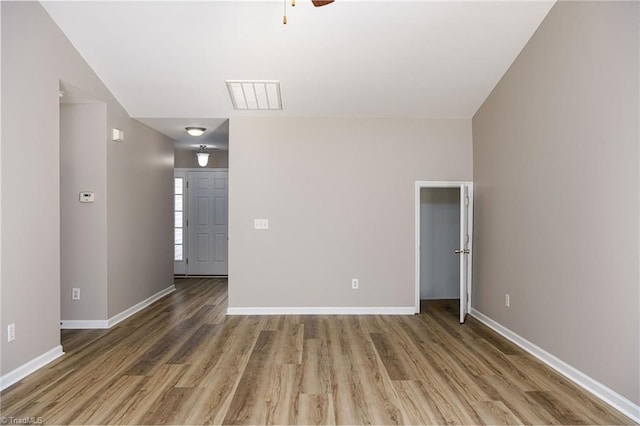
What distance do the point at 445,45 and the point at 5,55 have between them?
3.77 metres

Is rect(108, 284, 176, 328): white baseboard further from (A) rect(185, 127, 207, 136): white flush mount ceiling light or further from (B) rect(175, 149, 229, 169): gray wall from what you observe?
(B) rect(175, 149, 229, 169): gray wall

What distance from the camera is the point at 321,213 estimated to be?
516 cm

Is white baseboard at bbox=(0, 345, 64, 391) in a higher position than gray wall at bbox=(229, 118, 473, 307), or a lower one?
lower

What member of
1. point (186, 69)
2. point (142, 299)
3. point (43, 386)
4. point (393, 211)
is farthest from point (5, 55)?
point (393, 211)

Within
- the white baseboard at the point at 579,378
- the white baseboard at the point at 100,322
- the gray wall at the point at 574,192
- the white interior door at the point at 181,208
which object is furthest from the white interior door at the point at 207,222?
the white baseboard at the point at 579,378

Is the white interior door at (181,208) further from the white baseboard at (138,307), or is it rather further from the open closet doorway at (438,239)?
the open closet doorway at (438,239)

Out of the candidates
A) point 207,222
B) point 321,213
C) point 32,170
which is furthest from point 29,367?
point 207,222

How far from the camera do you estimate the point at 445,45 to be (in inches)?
155

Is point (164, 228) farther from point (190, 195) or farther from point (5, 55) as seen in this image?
point (5, 55)

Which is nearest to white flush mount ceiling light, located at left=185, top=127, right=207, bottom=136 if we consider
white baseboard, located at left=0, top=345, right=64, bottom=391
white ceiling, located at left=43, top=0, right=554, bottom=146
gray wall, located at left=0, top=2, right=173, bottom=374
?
white ceiling, located at left=43, top=0, right=554, bottom=146

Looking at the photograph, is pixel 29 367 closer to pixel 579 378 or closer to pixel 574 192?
pixel 579 378

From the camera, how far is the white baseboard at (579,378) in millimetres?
2531

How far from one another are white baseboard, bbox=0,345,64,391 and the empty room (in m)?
0.02

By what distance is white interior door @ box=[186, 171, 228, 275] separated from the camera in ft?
26.4
